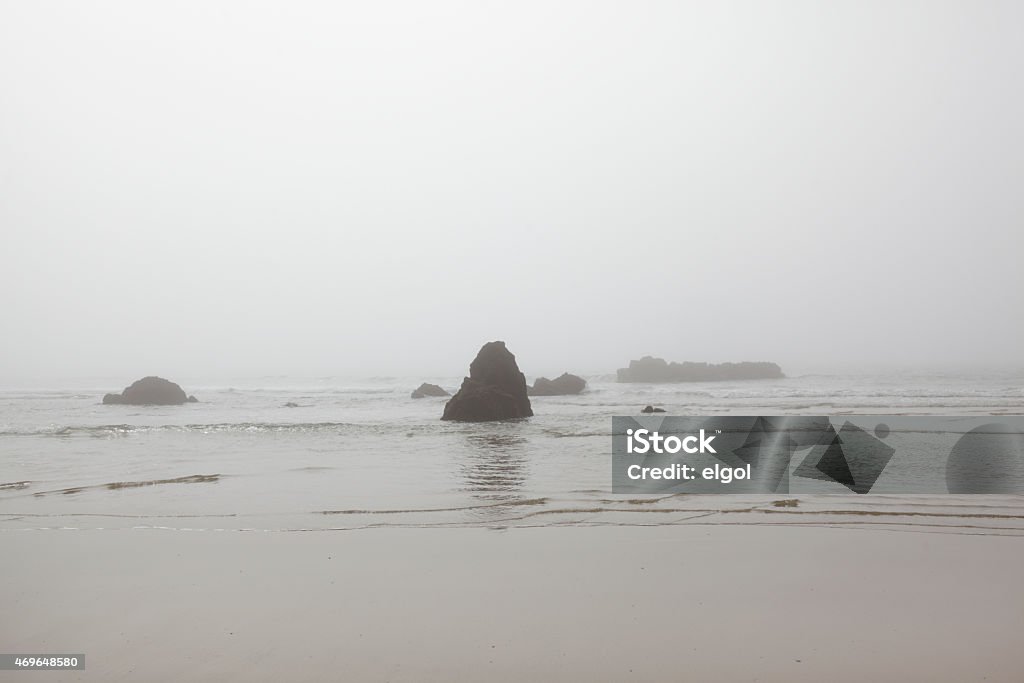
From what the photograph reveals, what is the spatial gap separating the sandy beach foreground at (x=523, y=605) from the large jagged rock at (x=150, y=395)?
38.7m

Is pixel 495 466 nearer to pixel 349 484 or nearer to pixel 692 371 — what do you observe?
pixel 349 484

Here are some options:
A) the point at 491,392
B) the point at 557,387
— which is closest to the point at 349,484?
the point at 491,392

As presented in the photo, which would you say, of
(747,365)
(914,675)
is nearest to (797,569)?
(914,675)

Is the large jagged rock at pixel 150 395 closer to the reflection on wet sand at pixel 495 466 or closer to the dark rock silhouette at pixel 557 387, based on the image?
the dark rock silhouette at pixel 557 387

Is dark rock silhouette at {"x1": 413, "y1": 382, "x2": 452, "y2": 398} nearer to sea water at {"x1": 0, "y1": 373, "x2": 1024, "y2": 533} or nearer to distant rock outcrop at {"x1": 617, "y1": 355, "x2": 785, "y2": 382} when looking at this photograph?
sea water at {"x1": 0, "y1": 373, "x2": 1024, "y2": 533}

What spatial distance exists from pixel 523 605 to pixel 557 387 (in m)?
43.9

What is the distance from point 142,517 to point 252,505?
142 centimetres

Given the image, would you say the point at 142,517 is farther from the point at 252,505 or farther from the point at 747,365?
the point at 747,365

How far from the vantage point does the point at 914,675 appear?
374 centimetres

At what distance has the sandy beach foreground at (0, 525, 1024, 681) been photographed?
3936 millimetres

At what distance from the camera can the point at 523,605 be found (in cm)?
493

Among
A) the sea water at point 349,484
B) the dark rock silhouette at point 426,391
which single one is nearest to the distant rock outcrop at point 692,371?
the dark rock silhouette at point 426,391

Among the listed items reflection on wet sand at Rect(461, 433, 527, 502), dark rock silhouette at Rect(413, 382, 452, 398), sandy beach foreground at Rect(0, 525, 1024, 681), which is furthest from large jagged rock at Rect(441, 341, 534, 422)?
sandy beach foreground at Rect(0, 525, 1024, 681)

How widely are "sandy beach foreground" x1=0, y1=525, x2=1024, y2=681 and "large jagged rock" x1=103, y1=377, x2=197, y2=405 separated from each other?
127 ft
